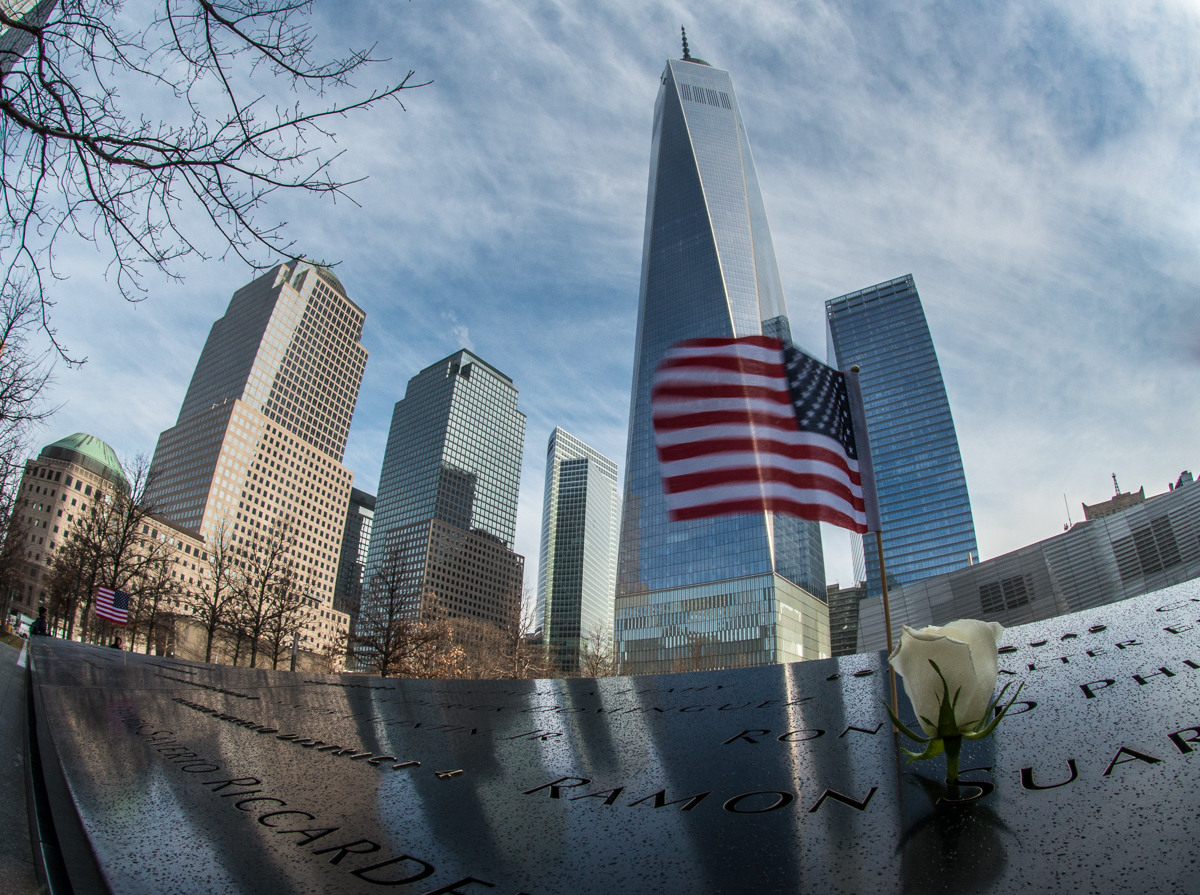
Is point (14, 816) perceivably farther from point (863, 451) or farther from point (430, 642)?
point (430, 642)

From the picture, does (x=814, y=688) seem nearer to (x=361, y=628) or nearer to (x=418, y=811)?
(x=418, y=811)

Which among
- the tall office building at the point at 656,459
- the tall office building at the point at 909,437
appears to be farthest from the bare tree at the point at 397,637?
the tall office building at the point at 909,437

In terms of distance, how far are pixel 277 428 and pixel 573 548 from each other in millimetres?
83337

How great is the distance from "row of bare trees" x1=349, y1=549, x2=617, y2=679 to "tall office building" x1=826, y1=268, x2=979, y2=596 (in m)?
95.3

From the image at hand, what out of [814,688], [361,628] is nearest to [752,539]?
[361,628]

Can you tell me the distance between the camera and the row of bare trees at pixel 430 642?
1212 inches

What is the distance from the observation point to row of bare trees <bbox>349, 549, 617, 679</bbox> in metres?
30.8

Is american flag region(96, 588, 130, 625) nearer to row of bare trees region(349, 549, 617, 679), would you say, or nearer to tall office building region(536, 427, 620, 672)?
row of bare trees region(349, 549, 617, 679)

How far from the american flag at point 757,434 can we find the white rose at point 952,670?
3.44 metres

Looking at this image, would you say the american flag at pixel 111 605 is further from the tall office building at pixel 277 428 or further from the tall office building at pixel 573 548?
the tall office building at pixel 573 548

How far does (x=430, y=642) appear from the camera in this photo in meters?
37.5

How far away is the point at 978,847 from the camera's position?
1.35 meters

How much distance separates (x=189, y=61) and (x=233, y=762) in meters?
5.02

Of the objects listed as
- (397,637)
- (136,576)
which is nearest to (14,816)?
(397,637)
